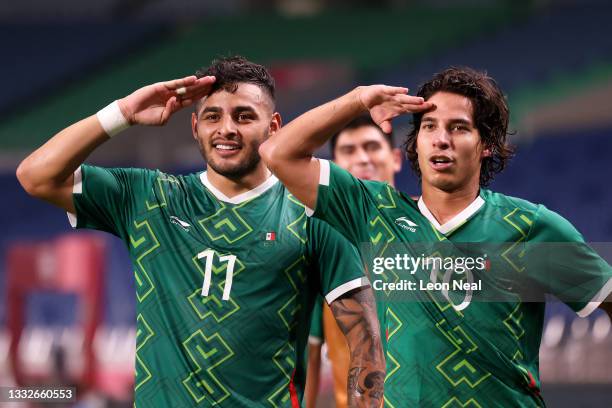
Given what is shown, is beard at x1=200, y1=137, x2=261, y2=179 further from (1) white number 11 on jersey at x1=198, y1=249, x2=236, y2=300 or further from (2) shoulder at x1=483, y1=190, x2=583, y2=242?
(2) shoulder at x1=483, y1=190, x2=583, y2=242

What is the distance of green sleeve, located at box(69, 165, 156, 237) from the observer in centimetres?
397

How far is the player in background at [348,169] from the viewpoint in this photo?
17.7 ft

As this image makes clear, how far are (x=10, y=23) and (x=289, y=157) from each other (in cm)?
1476

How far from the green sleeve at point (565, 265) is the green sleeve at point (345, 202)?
61 cm

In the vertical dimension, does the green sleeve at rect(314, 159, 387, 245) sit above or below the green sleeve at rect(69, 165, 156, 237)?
below

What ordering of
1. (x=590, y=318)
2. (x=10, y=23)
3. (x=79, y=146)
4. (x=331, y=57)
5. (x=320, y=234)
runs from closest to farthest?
(x=79, y=146), (x=320, y=234), (x=590, y=318), (x=331, y=57), (x=10, y=23)

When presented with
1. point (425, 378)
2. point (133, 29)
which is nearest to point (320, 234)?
point (425, 378)

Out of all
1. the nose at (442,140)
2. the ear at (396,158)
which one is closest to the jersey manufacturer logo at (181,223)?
the nose at (442,140)

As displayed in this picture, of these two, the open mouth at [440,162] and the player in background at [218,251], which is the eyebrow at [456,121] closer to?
the open mouth at [440,162]

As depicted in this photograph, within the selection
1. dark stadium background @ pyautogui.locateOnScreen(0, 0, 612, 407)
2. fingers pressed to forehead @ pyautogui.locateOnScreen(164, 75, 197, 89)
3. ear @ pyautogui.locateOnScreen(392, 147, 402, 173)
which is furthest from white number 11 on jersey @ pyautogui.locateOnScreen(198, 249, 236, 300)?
dark stadium background @ pyautogui.locateOnScreen(0, 0, 612, 407)

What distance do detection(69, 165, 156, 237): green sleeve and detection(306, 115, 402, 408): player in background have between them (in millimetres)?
1574

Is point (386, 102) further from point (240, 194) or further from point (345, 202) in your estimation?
point (240, 194)

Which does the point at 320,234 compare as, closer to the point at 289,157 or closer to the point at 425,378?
the point at 289,157

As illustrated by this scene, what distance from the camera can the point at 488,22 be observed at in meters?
15.2
